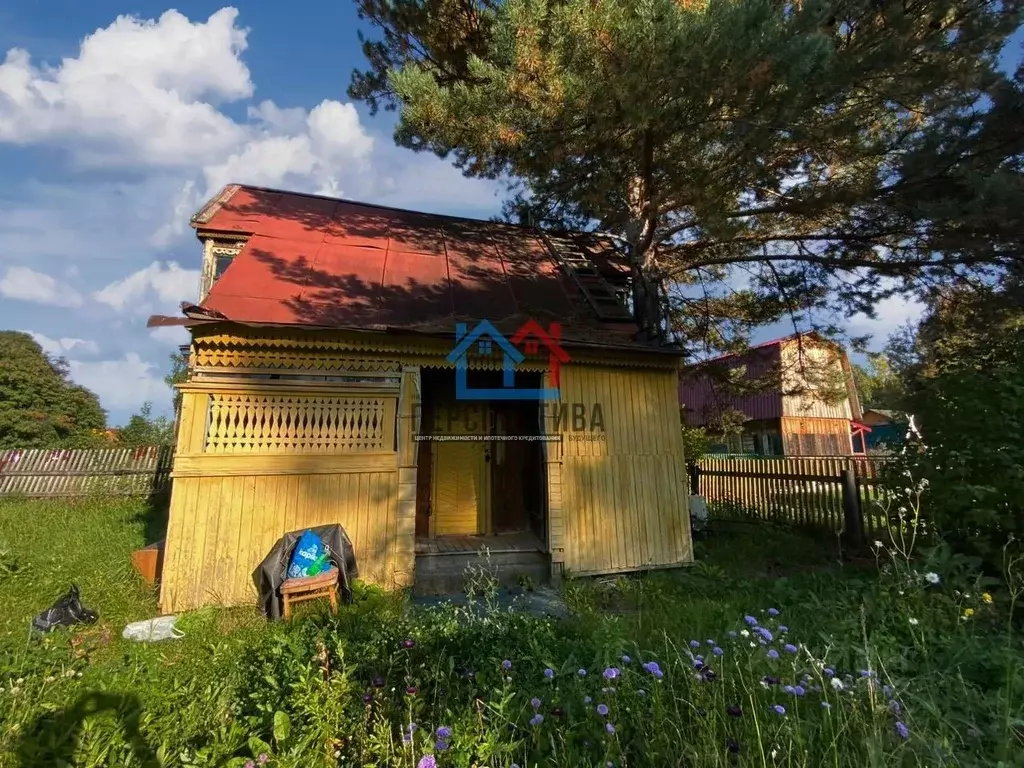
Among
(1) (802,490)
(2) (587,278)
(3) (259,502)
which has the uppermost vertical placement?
(2) (587,278)

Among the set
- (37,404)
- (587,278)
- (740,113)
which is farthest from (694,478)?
(37,404)

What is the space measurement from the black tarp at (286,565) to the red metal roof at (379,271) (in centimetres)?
231

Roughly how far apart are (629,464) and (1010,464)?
3.75m

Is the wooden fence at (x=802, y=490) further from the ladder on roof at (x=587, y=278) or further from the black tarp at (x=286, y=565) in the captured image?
the black tarp at (x=286, y=565)

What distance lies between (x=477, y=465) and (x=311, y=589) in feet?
12.2

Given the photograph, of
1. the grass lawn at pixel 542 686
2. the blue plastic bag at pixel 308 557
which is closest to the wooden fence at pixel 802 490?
the grass lawn at pixel 542 686

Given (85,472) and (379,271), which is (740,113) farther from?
(85,472)

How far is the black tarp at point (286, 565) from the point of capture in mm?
4906

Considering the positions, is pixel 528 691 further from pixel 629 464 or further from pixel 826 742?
pixel 629 464

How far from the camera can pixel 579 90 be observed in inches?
210

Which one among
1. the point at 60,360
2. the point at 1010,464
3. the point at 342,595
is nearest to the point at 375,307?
the point at 342,595

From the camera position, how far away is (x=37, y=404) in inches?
816

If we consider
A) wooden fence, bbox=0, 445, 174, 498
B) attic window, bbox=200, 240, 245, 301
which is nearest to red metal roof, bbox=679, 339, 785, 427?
attic window, bbox=200, 240, 245, 301

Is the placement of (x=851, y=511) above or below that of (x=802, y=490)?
below
